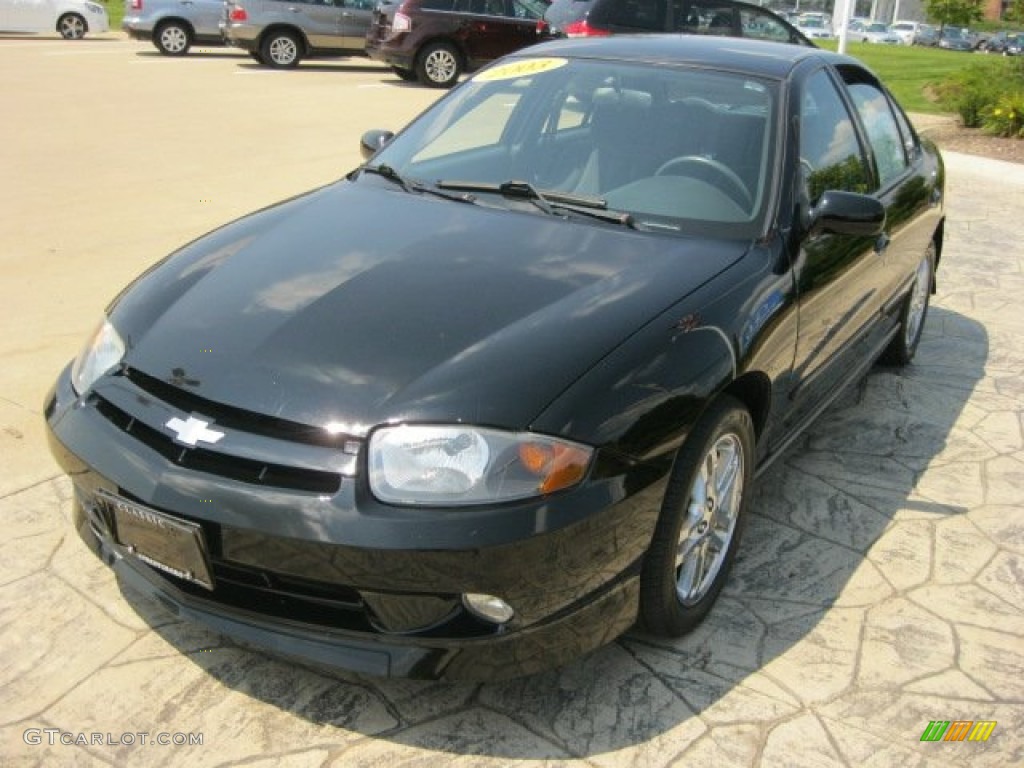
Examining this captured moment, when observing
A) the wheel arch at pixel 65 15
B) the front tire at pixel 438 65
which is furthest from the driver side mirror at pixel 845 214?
the wheel arch at pixel 65 15

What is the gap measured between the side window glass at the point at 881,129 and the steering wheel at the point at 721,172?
1147 mm

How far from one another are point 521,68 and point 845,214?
1.51 metres

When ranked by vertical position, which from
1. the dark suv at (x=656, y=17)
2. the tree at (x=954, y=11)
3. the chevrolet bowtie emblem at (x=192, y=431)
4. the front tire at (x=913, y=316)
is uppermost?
the tree at (x=954, y=11)

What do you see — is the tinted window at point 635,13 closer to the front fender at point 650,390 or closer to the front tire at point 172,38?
the front tire at point 172,38

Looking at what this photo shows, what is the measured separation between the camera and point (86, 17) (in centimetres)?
2316

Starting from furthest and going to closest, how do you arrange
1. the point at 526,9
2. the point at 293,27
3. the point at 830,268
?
the point at 293,27
the point at 526,9
the point at 830,268

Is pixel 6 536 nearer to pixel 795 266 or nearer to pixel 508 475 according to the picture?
pixel 508 475

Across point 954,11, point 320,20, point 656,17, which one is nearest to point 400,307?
point 656,17

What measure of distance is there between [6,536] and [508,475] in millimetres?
1991

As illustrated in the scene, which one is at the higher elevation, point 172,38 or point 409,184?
point 409,184

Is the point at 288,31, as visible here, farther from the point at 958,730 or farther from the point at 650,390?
the point at 958,730

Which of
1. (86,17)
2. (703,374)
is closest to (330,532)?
(703,374)

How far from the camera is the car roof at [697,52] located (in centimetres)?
384

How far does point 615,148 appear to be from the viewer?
3.63 m
